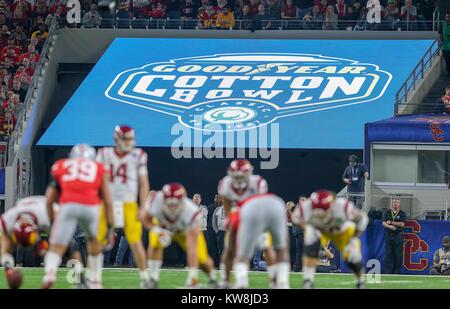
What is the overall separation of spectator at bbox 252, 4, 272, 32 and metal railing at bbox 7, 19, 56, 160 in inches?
203

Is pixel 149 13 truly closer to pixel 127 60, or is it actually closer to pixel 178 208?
pixel 127 60

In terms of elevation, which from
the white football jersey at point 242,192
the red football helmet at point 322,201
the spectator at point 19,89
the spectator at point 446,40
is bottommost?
the red football helmet at point 322,201

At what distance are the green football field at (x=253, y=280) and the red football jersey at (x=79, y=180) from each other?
11.7ft

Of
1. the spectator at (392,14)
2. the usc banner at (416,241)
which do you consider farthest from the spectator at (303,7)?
the usc banner at (416,241)

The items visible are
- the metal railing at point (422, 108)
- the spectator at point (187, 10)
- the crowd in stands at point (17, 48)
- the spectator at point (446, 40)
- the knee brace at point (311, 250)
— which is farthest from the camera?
the spectator at point (187, 10)

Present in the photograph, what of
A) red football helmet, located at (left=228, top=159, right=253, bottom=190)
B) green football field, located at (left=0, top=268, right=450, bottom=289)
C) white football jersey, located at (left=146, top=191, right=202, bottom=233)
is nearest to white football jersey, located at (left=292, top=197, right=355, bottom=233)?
red football helmet, located at (left=228, top=159, right=253, bottom=190)

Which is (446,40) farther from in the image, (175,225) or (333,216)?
(175,225)

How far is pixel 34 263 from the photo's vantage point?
29.2 m

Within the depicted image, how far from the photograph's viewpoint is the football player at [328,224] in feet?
60.6

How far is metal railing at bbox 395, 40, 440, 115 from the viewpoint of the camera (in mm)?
32381

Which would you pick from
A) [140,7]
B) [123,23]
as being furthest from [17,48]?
[140,7]

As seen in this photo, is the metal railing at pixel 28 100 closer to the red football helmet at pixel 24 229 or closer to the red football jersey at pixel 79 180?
the red football helmet at pixel 24 229

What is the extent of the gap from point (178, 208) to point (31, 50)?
1803cm
